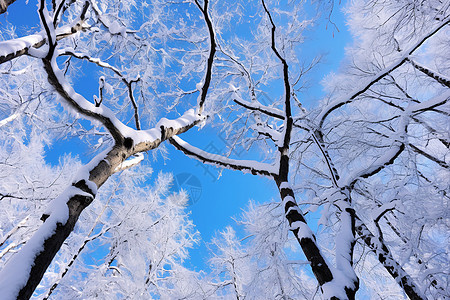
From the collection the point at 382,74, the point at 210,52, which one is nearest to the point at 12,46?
the point at 210,52

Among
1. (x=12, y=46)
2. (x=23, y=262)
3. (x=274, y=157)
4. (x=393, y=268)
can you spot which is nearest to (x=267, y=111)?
(x=274, y=157)

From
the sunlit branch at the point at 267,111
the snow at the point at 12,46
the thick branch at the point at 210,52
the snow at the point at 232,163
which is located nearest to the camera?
the snow at the point at 12,46

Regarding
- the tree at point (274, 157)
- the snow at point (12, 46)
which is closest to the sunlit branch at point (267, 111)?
the tree at point (274, 157)

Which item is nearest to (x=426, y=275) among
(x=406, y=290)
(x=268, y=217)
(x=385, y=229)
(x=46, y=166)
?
(x=406, y=290)

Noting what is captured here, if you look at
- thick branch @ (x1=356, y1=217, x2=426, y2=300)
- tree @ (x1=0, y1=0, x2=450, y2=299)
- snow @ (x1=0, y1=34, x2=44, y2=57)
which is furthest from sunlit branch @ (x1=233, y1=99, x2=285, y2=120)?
snow @ (x1=0, y1=34, x2=44, y2=57)

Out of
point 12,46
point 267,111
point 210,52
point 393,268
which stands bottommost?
point 393,268

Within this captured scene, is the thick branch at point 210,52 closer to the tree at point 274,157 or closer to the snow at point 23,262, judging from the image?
the tree at point 274,157

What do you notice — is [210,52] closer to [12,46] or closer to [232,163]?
[232,163]

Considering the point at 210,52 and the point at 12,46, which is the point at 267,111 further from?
the point at 12,46

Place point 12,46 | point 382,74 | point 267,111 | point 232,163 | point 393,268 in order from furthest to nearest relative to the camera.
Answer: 1. point 267,111
2. point 232,163
3. point 382,74
4. point 393,268
5. point 12,46

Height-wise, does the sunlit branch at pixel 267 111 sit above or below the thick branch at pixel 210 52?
above

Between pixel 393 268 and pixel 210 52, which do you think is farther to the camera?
pixel 210 52

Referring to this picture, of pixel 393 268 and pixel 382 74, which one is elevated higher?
pixel 382 74

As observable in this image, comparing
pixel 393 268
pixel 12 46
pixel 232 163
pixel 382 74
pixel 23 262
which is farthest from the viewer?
pixel 232 163
